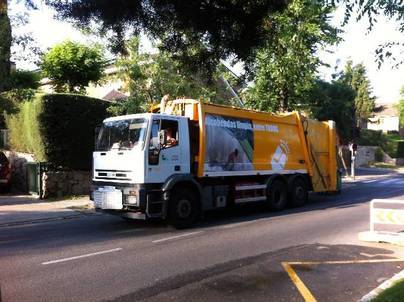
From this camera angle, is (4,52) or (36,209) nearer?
(4,52)

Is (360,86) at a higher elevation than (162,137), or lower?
higher

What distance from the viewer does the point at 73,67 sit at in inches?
1070

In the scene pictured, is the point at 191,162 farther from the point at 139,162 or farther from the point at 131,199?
the point at 131,199

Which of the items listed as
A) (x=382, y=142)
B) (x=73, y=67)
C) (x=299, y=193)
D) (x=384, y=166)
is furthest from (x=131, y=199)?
(x=382, y=142)

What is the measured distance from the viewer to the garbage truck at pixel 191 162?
12.6 metres

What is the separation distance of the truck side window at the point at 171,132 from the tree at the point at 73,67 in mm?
14893

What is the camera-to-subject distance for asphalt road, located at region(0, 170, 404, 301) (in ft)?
23.6

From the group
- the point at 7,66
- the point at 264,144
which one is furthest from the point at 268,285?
the point at 7,66

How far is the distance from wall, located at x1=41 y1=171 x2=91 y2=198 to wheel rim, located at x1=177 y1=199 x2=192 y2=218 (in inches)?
285

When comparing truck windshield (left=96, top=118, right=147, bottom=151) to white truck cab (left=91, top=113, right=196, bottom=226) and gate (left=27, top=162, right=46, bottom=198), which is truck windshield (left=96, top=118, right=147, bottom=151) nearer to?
white truck cab (left=91, top=113, right=196, bottom=226)

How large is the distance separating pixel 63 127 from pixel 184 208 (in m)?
7.66

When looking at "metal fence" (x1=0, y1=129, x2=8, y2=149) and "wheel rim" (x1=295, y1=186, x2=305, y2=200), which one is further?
"metal fence" (x1=0, y1=129, x2=8, y2=149)

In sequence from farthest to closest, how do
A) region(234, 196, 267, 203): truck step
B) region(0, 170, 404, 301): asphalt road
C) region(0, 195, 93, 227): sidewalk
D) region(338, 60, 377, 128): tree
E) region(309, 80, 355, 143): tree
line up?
region(338, 60, 377, 128): tree, region(309, 80, 355, 143): tree, region(234, 196, 267, 203): truck step, region(0, 195, 93, 227): sidewalk, region(0, 170, 404, 301): asphalt road

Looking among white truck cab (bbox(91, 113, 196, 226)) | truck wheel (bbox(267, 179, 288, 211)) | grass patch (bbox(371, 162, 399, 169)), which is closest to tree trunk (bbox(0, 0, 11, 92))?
white truck cab (bbox(91, 113, 196, 226))
